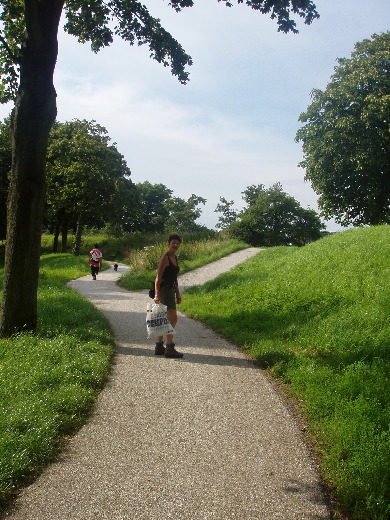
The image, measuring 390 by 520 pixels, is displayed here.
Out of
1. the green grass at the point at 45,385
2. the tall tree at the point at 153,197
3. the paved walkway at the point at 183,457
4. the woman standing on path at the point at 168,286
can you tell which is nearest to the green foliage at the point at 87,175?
the green grass at the point at 45,385

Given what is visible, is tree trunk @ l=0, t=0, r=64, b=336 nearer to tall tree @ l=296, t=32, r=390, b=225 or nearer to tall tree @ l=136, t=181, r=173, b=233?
tall tree @ l=296, t=32, r=390, b=225

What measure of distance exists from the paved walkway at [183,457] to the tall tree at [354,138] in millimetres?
22745

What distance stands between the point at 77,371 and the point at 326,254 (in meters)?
10.3

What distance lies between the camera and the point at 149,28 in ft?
33.2

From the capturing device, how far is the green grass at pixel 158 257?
60.3 feet

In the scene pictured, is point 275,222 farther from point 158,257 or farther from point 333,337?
point 333,337

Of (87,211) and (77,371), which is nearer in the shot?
(77,371)

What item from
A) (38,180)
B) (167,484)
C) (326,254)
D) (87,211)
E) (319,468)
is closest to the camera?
(167,484)

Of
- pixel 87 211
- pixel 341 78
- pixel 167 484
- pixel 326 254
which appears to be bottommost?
pixel 167 484

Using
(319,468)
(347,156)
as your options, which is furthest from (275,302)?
(347,156)

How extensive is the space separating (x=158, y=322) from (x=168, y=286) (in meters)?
0.66

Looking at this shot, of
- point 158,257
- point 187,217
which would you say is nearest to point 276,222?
point 187,217

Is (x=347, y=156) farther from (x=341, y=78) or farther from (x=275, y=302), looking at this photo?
(x=275, y=302)

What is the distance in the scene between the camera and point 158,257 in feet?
71.2
